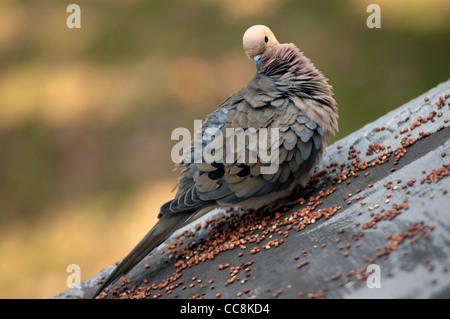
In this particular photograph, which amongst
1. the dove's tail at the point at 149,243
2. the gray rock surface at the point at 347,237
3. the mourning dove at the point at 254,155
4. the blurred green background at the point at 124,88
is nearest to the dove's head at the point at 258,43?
the mourning dove at the point at 254,155

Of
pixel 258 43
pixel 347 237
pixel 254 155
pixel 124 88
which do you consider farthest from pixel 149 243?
pixel 124 88

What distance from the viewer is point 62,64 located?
403cm

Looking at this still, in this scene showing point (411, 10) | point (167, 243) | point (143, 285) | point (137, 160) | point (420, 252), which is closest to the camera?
point (420, 252)

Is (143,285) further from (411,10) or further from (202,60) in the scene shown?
(411,10)

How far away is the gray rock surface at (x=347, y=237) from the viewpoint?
128 centimetres

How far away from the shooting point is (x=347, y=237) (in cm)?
148

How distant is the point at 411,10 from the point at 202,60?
157cm

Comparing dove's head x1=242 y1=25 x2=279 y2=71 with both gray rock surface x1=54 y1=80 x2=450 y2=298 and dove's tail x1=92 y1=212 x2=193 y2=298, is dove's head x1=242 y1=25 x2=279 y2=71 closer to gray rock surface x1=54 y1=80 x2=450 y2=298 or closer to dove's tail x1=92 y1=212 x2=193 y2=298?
gray rock surface x1=54 y1=80 x2=450 y2=298

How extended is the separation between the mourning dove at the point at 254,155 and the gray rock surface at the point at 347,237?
122 mm

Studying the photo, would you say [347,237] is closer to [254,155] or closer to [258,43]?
[254,155]

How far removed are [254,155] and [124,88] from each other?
2.47 meters

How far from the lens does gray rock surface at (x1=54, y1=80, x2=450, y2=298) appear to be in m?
1.28
